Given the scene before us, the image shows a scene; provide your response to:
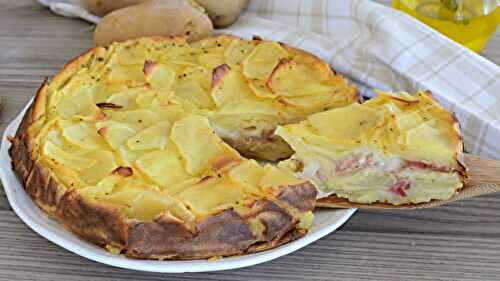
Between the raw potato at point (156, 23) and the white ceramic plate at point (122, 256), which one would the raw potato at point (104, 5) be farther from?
the white ceramic plate at point (122, 256)

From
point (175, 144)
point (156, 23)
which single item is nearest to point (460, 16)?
point (156, 23)

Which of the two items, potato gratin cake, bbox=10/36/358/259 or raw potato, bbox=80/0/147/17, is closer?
potato gratin cake, bbox=10/36/358/259

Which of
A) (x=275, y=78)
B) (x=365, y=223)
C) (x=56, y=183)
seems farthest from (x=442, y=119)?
(x=56, y=183)

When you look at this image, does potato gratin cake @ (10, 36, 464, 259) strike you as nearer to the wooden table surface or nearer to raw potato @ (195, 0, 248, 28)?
the wooden table surface

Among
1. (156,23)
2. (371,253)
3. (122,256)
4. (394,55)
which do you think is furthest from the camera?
(156,23)

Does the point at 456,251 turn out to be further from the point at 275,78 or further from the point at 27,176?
the point at 27,176

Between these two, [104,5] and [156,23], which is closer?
[156,23]

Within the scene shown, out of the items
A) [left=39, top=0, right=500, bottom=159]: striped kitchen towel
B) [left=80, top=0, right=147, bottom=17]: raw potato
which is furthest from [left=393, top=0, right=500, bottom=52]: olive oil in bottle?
[left=80, top=0, right=147, bottom=17]: raw potato

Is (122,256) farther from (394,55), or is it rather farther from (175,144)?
(394,55)
